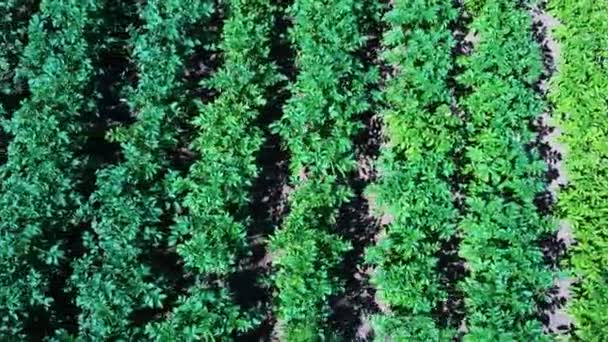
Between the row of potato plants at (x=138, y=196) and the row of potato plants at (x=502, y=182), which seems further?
the row of potato plants at (x=502, y=182)

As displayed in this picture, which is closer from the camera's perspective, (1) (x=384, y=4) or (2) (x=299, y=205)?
(2) (x=299, y=205)

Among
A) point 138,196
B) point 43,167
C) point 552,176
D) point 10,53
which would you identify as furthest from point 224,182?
point 552,176

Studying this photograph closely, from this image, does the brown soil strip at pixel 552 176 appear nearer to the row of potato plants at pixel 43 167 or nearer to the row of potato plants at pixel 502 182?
the row of potato plants at pixel 502 182

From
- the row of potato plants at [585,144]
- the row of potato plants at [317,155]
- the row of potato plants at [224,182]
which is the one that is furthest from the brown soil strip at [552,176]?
the row of potato plants at [224,182]

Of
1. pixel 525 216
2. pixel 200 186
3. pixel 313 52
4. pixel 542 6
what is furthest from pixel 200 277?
pixel 542 6

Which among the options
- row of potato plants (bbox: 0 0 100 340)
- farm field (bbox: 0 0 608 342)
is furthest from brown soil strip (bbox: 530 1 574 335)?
row of potato plants (bbox: 0 0 100 340)

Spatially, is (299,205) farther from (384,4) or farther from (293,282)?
(384,4)

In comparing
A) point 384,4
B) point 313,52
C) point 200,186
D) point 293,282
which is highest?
point 384,4
